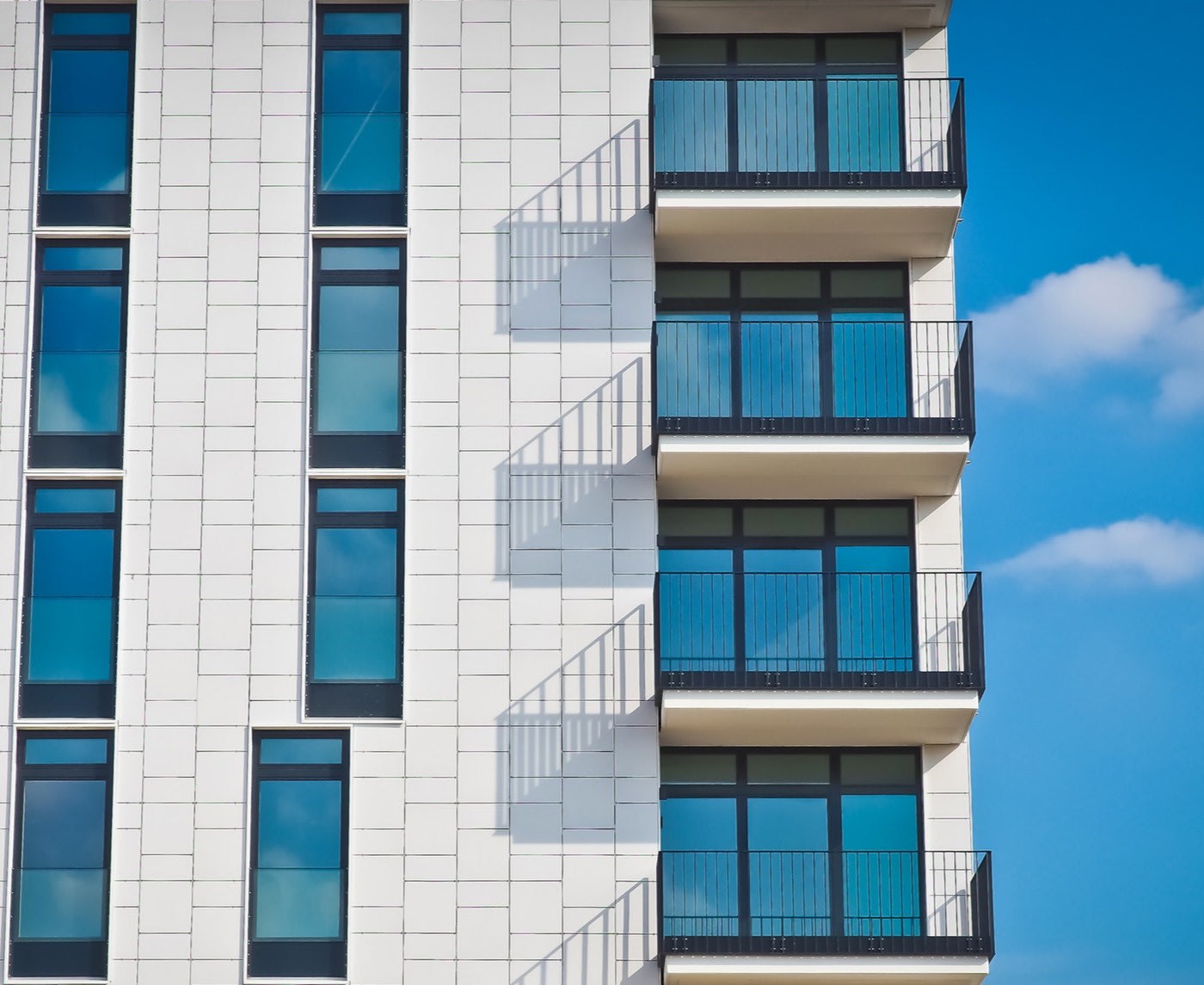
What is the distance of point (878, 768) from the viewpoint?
2408cm

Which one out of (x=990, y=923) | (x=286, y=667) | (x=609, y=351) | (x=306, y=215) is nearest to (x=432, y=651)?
(x=286, y=667)

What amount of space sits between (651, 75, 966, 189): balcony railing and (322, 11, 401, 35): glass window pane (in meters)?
3.68

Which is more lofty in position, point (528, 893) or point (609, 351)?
point (609, 351)

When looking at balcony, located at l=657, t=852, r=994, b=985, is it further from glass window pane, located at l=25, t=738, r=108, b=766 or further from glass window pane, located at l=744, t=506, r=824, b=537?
glass window pane, located at l=25, t=738, r=108, b=766

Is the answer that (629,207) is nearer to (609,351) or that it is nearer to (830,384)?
(609,351)

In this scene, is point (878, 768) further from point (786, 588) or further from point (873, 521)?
point (873, 521)

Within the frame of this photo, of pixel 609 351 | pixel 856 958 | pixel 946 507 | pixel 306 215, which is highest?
pixel 306 215

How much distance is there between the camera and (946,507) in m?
24.8

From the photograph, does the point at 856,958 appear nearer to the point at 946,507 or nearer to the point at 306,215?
the point at 946,507

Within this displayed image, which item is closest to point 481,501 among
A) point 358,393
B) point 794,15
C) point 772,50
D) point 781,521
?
point 358,393

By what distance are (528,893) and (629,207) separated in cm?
882

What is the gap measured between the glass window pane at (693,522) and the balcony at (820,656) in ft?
2.61

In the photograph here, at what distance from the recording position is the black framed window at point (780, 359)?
2419 centimetres

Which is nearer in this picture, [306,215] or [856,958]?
[856,958]
